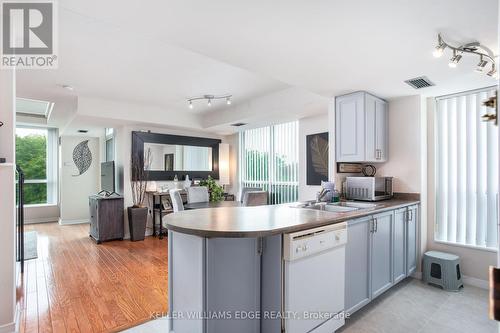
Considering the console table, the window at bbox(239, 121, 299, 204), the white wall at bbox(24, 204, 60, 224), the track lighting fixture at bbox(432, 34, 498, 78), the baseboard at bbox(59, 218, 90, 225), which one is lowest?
the baseboard at bbox(59, 218, 90, 225)

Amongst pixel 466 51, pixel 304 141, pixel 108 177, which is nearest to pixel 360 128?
pixel 466 51

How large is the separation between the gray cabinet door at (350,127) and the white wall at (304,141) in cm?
103

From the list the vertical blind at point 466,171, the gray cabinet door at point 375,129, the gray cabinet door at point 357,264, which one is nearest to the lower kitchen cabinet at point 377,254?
the gray cabinet door at point 357,264

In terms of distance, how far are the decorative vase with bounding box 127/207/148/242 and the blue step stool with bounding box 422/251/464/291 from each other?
4474 millimetres

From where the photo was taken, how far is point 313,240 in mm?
→ 1812

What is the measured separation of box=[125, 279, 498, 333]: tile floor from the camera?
2.15 meters

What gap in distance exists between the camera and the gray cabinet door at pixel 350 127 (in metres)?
3.12

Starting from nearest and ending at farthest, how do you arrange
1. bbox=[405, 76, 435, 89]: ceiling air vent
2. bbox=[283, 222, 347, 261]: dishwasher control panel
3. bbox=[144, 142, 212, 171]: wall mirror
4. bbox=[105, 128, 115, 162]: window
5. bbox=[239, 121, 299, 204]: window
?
bbox=[283, 222, 347, 261]: dishwasher control panel → bbox=[405, 76, 435, 89]: ceiling air vent → bbox=[239, 121, 299, 204]: window → bbox=[144, 142, 212, 171]: wall mirror → bbox=[105, 128, 115, 162]: window

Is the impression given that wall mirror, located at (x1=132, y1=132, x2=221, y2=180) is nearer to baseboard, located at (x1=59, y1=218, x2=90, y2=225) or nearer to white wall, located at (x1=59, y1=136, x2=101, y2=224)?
white wall, located at (x1=59, y1=136, x2=101, y2=224)

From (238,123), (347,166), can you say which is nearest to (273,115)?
(238,123)

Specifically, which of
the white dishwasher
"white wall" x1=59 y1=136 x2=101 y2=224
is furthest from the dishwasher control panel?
"white wall" x1=59 y1=136 x2=101 y2=224

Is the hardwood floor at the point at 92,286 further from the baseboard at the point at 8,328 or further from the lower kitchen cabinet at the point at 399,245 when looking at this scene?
the lower kitchen cabinet at the point at 399,245

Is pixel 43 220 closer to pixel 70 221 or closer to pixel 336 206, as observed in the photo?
pixel 70 221

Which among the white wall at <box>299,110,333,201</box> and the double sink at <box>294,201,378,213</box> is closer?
the double sink at <box>294,201,378,213</box>
